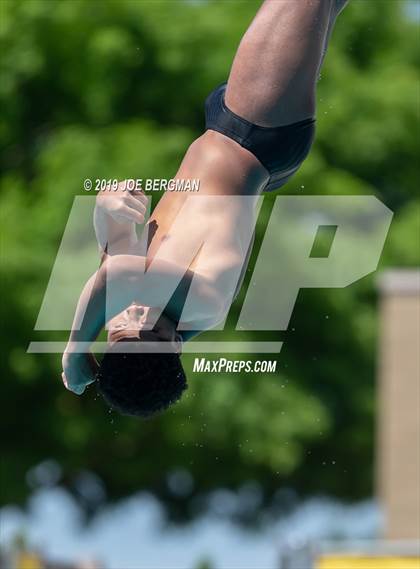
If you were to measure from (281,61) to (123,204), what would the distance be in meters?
0.81

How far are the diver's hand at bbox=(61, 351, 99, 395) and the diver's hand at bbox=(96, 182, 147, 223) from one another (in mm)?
640

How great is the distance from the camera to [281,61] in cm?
619

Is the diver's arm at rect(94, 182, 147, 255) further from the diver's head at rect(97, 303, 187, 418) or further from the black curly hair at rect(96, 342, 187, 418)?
the black curly hair at rect(96, 342, 187, 418)

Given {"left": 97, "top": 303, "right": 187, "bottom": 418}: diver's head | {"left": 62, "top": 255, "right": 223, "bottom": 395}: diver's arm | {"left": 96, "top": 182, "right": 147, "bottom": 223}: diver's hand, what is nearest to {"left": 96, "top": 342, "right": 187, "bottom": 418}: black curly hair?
{"left": 97, "top": 303, "right": 187, "bottom": 418}: diver's head

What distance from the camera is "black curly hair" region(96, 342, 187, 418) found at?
6.37 meters

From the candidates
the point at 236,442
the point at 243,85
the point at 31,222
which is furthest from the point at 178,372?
the point at 236,442

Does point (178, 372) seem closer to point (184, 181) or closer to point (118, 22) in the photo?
point (184, 181)

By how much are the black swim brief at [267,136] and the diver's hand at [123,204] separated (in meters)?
0.47

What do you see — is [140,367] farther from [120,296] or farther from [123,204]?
[123,204]

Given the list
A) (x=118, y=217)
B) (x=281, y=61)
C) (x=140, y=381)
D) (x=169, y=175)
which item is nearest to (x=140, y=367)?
(x=140, y=381)

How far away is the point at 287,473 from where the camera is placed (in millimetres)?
17250

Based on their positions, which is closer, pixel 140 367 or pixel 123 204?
pixel 123 204

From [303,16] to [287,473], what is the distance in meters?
11.5

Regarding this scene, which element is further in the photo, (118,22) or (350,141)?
(350,141)
